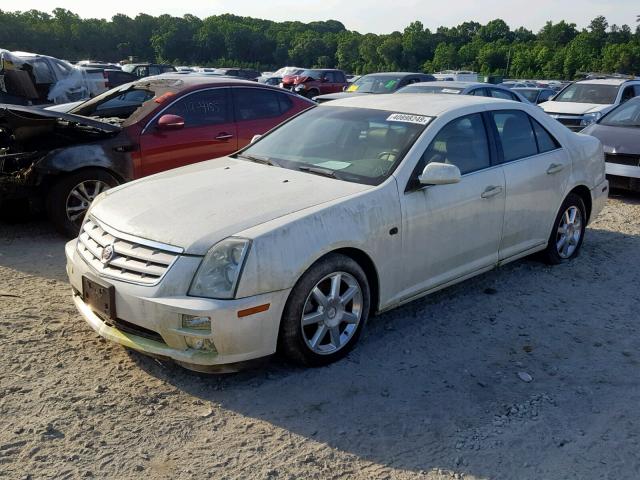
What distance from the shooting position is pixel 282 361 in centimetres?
393

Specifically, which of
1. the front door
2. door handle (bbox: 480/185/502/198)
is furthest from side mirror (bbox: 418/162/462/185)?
A: door handle (bbox: 480/185/502/198)

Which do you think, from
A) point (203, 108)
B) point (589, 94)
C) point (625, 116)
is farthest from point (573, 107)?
point (203, 108)

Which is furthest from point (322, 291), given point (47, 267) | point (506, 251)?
point (47, 267)

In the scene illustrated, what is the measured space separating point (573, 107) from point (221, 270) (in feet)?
39.6

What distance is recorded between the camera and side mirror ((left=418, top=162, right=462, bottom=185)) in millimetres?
4105

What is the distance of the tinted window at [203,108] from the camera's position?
6996mm

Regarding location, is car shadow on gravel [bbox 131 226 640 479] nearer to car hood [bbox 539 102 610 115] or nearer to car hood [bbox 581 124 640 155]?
car hood [bbox 581 124 640 155]

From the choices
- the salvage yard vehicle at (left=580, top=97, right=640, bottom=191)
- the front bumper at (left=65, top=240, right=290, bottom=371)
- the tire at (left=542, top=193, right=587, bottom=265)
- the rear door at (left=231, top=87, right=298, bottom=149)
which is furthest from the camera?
the salvage yard vehicle at (left=580, top=97, right=640, bottom=191)

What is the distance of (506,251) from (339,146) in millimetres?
1641

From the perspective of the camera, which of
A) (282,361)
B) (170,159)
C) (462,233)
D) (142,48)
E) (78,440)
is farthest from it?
(142,48)

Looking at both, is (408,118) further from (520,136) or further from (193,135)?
(193,135)

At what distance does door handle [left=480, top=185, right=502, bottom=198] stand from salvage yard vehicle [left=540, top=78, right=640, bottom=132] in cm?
884

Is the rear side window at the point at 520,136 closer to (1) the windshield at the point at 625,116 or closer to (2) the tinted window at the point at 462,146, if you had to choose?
(2) the tinted window at the point at 462,146

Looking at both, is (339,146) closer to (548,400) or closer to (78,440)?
(548,400)
